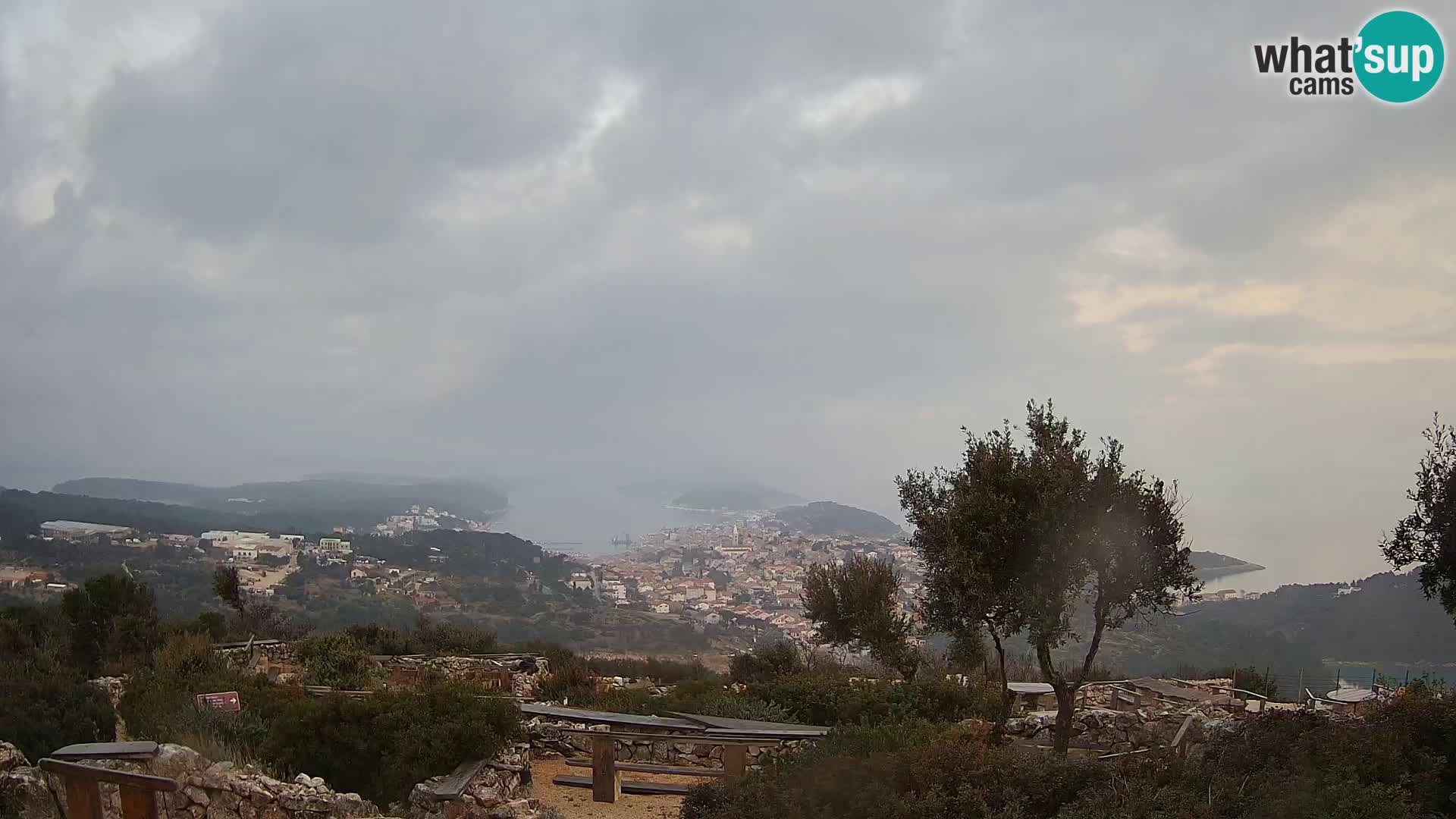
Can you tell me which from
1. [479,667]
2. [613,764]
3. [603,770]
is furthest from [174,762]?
[479,667]

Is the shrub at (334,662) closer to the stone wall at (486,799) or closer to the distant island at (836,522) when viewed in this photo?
the stone wall at (486,799)

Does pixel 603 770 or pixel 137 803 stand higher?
pixel 137 803

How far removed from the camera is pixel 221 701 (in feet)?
35.2

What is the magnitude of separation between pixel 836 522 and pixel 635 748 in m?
65.1

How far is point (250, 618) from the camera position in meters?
26.9

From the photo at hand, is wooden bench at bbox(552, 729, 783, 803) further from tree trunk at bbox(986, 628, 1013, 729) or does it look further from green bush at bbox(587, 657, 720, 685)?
green bush at bbox(587, 657, 720, 685)

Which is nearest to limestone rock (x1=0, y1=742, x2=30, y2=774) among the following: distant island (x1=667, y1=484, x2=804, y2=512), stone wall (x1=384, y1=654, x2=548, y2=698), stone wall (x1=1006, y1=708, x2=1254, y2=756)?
stone wall (x1=384, y1=654, x2=548, y2=698)

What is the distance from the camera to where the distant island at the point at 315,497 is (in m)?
93.9

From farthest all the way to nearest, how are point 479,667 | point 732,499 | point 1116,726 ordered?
point 732,499 < point 479,667 < point 1116,726

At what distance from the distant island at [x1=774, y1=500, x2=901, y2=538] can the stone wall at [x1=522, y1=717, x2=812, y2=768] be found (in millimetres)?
57259

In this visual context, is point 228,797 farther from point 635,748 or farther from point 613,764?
point 635,748

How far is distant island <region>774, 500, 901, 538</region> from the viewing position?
71312mm

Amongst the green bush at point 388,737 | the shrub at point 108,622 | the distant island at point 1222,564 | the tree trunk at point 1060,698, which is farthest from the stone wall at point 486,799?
the distant island at point 1222,564

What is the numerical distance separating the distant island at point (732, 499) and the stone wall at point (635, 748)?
4133 inches
